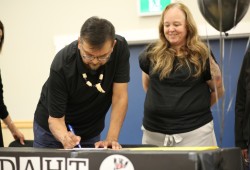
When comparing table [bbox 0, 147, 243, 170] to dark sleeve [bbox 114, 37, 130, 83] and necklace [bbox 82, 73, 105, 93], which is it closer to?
necklace [bbox 82, 73, 105, 93]

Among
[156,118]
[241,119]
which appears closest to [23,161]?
[156,118]

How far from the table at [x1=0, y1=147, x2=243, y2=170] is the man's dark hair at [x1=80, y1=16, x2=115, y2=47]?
0.41 metres

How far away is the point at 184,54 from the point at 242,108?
1.33 ft

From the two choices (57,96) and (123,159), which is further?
(57,96)

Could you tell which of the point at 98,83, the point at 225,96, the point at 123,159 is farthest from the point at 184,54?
the point at 123,159

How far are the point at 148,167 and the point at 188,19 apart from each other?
1046mm

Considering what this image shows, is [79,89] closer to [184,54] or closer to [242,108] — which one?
[184,54]

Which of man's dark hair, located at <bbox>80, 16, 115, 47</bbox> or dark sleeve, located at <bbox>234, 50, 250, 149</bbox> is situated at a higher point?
man's dark hair, located at <bbox>80, 16, 115, 47</bbox>

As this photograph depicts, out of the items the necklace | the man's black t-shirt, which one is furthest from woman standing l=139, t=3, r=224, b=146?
the necklace

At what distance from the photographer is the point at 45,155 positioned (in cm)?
107

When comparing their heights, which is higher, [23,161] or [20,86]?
[23,161]

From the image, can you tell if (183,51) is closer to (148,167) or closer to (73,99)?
(73,99)

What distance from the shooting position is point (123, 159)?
40.0 inches

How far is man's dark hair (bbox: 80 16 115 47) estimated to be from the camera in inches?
51.8
